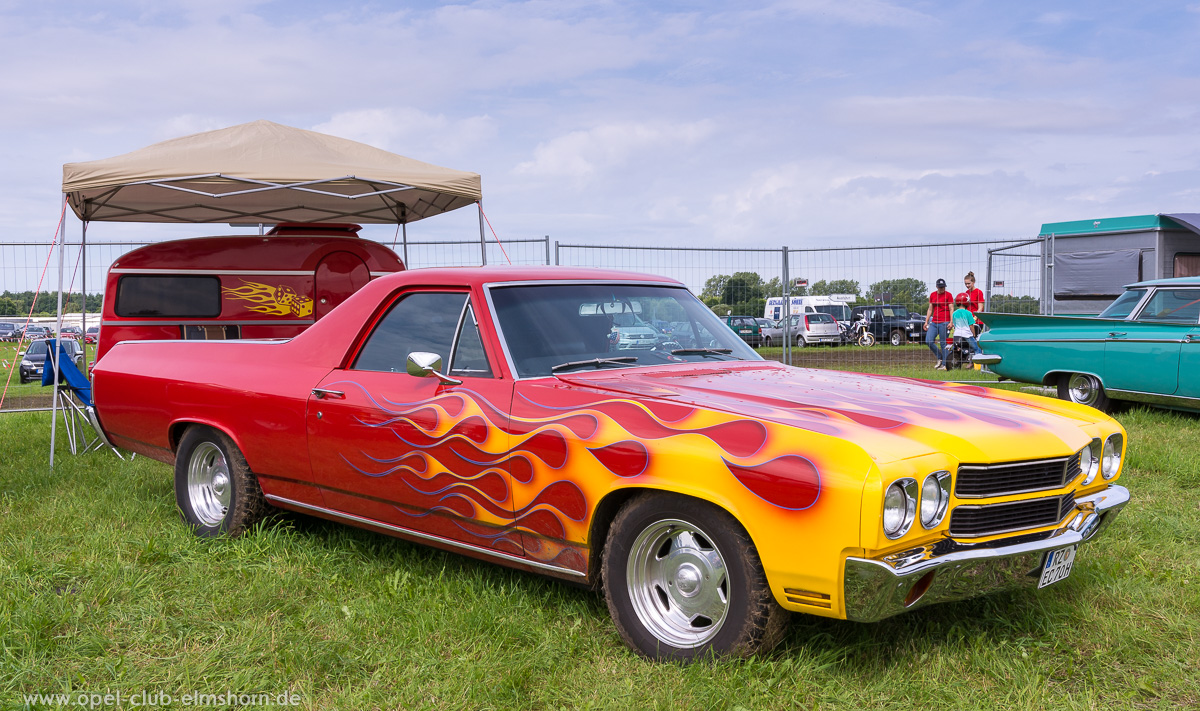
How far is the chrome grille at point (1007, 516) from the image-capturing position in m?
2.94

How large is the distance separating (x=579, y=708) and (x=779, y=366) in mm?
2062

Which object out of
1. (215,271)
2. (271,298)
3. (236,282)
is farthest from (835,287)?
(215,271)

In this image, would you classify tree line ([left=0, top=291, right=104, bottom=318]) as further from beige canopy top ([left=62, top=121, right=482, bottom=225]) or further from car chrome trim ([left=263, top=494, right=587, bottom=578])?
car chrome trim ([left=263, top=494, right=587, bottom=578])

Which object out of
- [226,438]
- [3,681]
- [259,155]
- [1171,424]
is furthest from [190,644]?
[1171,424]

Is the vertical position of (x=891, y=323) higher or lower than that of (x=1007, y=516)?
higher

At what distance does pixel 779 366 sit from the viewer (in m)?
4.42

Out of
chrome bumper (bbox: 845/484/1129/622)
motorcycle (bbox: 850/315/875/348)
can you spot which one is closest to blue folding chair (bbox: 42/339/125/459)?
chrome bumper (bbox: 845/484/1129/622)

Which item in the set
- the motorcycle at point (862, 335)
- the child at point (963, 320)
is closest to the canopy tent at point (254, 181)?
the child at point (963, 320)

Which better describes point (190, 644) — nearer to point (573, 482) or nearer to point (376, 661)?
point (376, 661)

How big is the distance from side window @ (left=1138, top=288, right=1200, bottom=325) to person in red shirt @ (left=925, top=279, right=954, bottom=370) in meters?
6.63

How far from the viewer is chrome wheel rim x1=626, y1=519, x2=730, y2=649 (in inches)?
121

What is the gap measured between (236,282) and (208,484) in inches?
170

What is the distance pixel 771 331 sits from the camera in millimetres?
16234

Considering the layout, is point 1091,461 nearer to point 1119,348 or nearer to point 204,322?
point 1119,348
